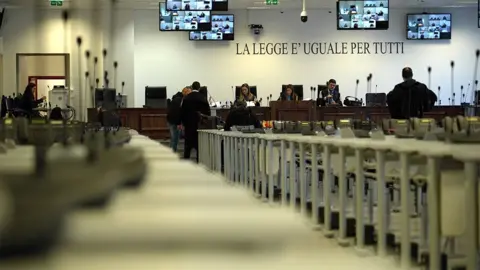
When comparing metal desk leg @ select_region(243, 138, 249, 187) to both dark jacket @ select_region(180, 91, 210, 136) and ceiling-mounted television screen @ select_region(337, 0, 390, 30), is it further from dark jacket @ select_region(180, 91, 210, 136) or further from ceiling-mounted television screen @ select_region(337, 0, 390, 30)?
ceiling-mounted television screen @ select_region(337, 0, 390, 30)

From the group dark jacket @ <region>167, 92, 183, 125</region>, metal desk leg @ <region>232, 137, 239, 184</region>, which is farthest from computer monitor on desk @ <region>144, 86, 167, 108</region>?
metal desk leg @ <region>232, 137, 239, 184</region>

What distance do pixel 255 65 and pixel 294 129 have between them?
11795 millimetres

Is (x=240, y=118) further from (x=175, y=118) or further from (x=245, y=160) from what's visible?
(x=175, y=118)

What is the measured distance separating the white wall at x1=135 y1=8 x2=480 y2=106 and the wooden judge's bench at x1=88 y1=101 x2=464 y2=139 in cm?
335

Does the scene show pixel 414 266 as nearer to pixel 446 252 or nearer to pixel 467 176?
pixel 446 252

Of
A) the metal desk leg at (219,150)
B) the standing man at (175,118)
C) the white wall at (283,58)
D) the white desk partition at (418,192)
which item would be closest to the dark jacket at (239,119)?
the metal desk leg at (219,150)

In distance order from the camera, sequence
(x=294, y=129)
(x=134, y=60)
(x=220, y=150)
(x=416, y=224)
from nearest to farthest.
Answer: (x=416, y=224), (x=294, y=129), (x=220, y=150), (x=134, y=60)

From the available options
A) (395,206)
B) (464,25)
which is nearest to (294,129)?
(395,206)

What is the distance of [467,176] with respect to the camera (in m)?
2.70

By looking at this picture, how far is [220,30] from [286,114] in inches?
156

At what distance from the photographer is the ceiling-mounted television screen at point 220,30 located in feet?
57.2

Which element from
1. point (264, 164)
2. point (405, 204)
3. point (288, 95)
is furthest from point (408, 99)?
point (288, 95)

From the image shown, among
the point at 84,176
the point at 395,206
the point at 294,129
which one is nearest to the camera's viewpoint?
the point at 84,176

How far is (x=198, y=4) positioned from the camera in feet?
42.4
